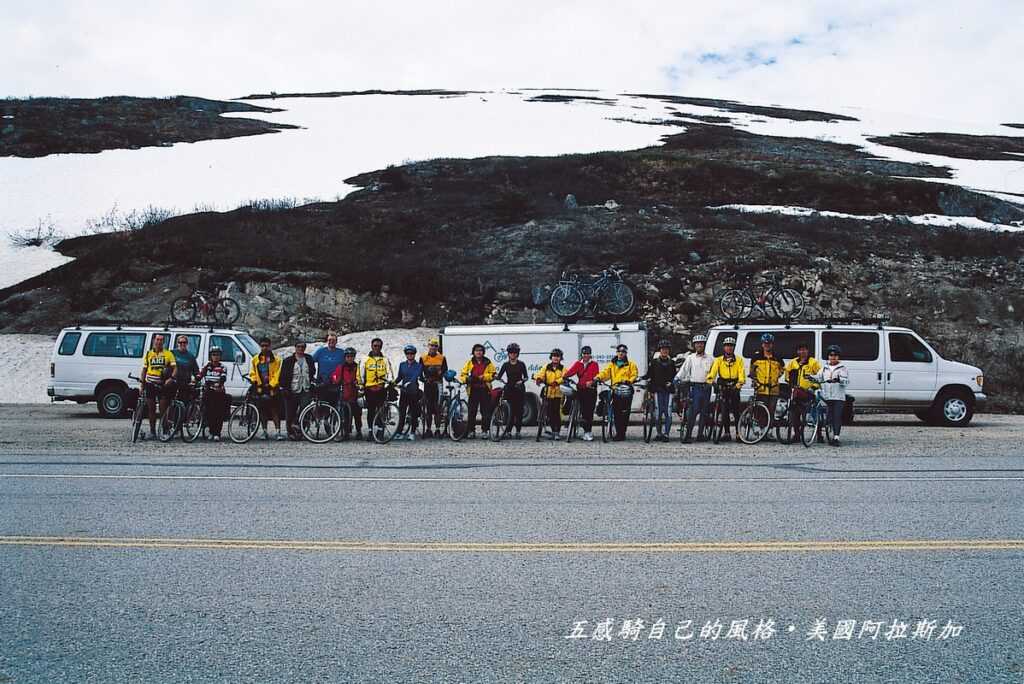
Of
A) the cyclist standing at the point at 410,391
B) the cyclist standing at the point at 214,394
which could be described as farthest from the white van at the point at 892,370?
the cyclist standing at the point at 214,394

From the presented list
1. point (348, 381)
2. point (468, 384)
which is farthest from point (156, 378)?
point (468, 384)

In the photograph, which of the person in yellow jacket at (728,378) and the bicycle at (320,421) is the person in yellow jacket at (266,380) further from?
the person in yellow jacket at (728,378)

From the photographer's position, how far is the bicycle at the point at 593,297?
26766 mm

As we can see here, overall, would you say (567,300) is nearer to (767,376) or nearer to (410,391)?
(410,391)

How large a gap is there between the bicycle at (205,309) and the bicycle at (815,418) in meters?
18.0

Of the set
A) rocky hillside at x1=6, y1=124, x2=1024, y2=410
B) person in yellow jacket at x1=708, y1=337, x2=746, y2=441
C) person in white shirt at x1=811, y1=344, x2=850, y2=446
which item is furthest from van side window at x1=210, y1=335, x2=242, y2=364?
person in white shirt at x1=811, y1=344, x2=850, y2=446

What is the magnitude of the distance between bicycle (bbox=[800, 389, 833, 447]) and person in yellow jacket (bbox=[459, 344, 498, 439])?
5385 millimetres

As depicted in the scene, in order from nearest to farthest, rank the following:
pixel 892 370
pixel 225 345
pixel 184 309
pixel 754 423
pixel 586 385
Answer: pixel 754 423, pixel 586 385, pixel 892 370, pixel 225 345, pixel 184 309

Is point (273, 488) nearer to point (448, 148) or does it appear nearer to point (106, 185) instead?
point (106, 185)

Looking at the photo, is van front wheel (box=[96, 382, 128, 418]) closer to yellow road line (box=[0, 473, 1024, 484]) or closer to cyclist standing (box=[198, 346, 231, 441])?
cyclist standing (box=[198, 346, 231, 441])

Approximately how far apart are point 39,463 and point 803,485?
9.66 meters

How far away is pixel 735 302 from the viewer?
27359 mm

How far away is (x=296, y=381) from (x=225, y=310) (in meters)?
13.4

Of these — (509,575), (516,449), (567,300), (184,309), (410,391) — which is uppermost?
(567,300)
